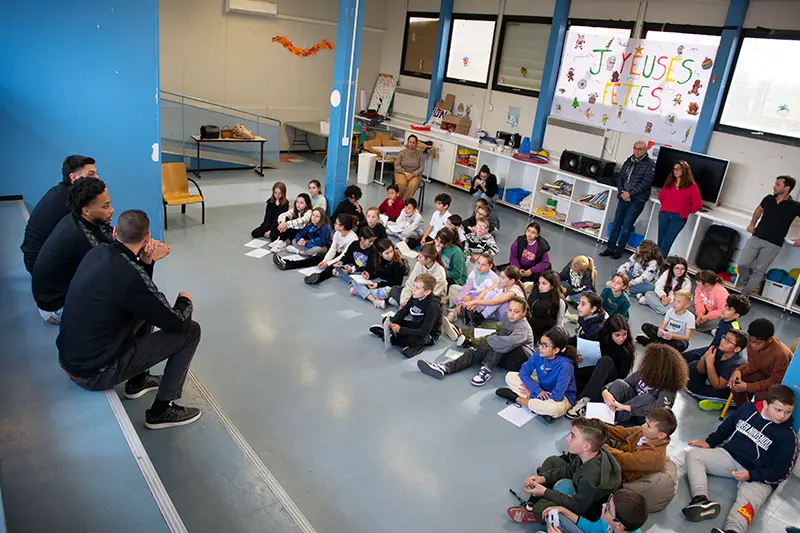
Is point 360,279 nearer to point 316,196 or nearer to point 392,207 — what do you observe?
point 316,196

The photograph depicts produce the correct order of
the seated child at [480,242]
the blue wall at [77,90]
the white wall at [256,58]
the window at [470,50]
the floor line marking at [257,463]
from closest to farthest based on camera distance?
the floor line marking at [257,463], the blue wall at [77,90], the seated child at [480,242], the white wall at [256,58], the window at [470,50]

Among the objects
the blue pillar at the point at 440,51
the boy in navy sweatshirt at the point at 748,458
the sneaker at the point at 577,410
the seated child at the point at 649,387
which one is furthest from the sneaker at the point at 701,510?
the blue pillar at the point at 440,51

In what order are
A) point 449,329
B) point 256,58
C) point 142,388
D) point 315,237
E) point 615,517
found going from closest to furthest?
point 615,517
point 142,388
point 449,329
point 315,237
point 256,58

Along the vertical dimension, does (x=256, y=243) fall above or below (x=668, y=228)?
below

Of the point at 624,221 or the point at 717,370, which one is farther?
the point at 624,221

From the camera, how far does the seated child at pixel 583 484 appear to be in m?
3.31

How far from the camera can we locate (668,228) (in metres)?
8.14

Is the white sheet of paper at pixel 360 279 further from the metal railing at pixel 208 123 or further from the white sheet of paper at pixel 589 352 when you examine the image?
the metal railing at pixel 208 123

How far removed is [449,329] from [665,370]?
2030 mm

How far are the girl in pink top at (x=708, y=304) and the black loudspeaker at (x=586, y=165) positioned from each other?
317 cm

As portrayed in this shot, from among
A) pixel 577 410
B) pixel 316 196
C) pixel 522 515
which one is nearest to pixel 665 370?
pixel 577 410

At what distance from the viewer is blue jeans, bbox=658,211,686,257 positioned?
26.3ft

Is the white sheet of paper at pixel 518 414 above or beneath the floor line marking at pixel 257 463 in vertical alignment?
beneath

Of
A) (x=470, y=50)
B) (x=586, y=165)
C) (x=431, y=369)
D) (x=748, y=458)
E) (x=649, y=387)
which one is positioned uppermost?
(x=470, y=50)
